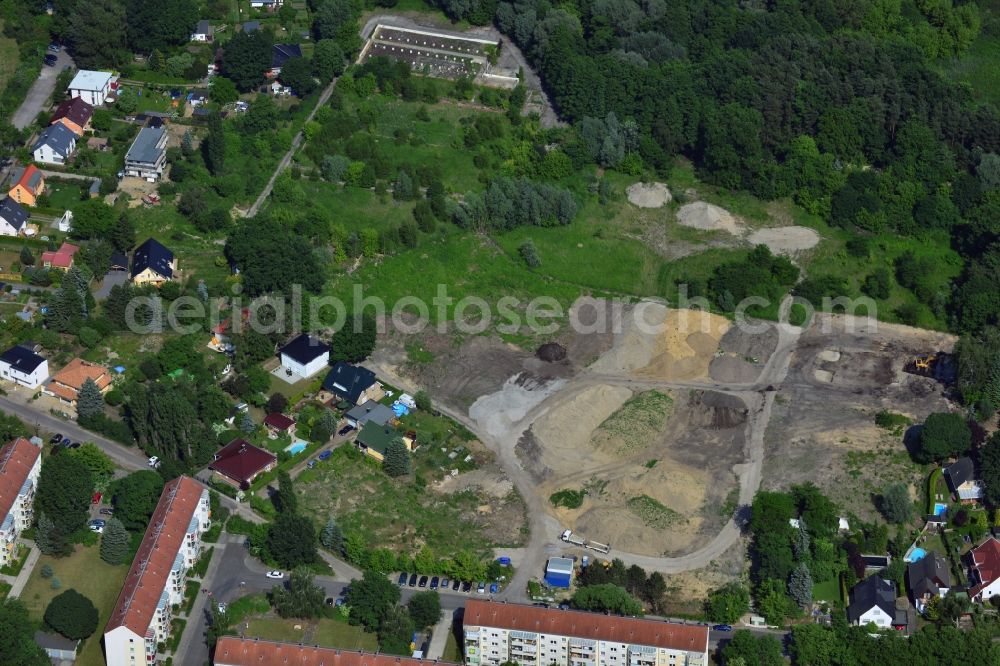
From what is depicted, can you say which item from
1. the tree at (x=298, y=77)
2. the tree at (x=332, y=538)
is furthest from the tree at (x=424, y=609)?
the tree at (x=298, y=77)

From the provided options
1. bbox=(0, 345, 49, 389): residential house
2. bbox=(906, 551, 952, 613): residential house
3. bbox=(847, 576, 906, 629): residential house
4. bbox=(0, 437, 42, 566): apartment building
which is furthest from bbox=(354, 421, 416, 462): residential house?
bbox=(906, 551, 952, 613): residential house

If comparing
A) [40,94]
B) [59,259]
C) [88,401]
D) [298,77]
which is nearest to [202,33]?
[298,77]

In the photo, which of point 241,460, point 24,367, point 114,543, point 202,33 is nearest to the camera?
point 114,543

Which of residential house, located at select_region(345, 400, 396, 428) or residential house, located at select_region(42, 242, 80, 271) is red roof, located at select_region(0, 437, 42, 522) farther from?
residential house, located at select_region(42, 242, 80, 271)

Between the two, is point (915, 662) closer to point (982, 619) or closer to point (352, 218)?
point (982, 619)

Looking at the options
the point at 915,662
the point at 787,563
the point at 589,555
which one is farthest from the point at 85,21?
the point at 915,662

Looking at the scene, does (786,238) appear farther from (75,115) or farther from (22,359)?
(22,359)
